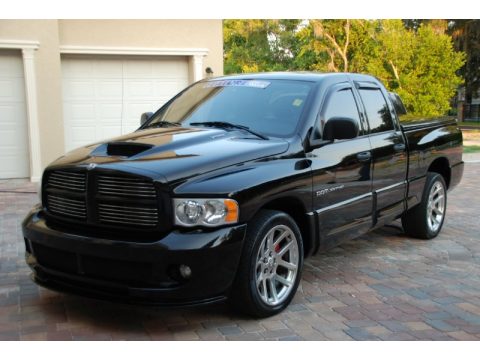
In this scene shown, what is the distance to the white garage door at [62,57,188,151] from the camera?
12328mm

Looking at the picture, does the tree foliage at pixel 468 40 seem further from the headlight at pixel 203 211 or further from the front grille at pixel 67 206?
the front grille at pixel 67 206

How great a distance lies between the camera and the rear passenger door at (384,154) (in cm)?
552

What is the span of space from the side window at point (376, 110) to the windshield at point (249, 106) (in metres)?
0.95

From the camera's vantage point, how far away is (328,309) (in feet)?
14.4

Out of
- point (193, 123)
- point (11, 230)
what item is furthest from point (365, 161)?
point (11, 230)

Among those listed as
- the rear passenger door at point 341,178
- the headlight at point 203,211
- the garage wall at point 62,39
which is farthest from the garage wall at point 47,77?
the headlight at point 203,211

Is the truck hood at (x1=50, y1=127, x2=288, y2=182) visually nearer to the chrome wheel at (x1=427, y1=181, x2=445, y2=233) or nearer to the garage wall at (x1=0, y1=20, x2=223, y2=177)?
the chrome wheel at (x1=427, y1=181, x2=445, y2=233)

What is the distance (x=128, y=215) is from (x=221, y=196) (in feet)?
2.06

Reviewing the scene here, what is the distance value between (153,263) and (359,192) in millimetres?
2346

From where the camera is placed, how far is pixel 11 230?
7.20m

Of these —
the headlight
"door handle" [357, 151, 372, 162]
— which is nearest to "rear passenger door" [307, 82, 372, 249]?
"door handle" [357, 151, 372, 162]

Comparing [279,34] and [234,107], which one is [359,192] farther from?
[279,34]

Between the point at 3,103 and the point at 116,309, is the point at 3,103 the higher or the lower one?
the higher one

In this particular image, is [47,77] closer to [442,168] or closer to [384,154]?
[442,168]
